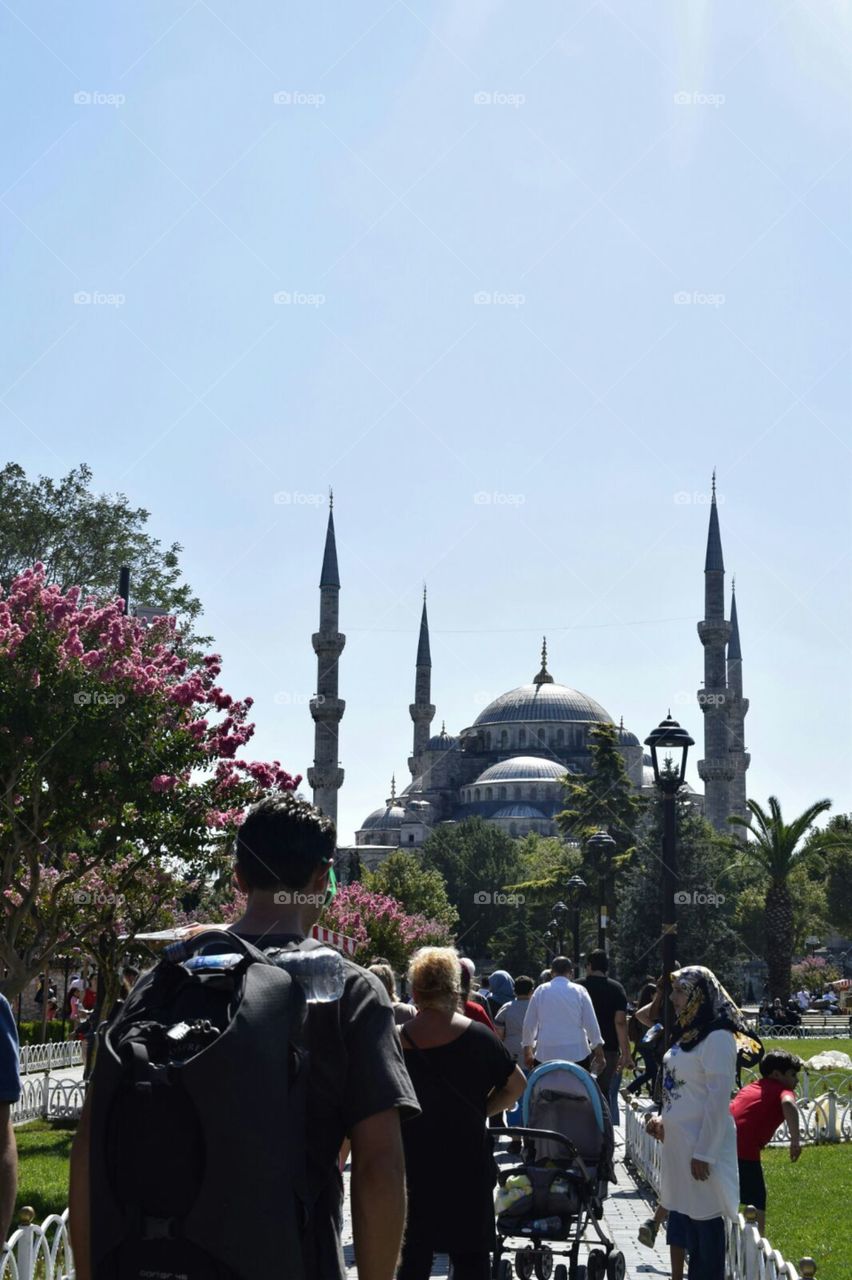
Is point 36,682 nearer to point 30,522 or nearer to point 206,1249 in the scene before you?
point 206,1249

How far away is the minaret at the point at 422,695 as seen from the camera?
360ft

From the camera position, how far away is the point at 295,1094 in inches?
103

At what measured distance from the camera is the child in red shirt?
7488 mm

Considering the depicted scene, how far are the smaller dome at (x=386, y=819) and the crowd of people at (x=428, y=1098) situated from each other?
350 feet

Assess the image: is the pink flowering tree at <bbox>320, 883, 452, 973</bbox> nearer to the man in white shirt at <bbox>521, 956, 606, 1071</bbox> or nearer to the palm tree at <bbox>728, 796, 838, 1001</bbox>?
the palm tree at <bbox>728, 796, 838, 1001</bbox>

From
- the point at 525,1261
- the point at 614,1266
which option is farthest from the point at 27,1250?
the point at 614,1266

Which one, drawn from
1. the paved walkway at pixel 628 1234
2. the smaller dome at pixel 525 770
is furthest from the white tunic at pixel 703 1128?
the smaller dome at pixel 525 770

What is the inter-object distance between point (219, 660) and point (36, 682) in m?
2.61

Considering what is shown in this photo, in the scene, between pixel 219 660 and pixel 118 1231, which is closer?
pixel 118 1231

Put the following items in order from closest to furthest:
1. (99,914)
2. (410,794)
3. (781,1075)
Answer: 1. (781,1075)
2. (99,914)
3. (410,794)

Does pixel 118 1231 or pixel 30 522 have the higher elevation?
pixel 30 522

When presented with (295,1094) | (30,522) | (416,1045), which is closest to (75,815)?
(416,1045)

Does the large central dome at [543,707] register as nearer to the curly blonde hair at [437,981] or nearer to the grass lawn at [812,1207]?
the grass lawn at [812,1207]

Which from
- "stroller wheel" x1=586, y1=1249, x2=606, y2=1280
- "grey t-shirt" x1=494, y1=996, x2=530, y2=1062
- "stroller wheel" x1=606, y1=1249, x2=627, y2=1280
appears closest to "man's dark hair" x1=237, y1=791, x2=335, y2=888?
"stroller wheel" x1=586, y1=1249, x2=606, y2=1280
